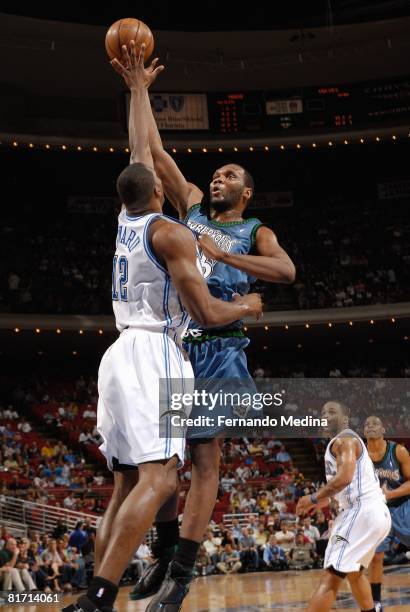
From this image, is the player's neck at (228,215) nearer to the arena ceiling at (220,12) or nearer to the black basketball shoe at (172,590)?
the black basketball shoe at (172,590)

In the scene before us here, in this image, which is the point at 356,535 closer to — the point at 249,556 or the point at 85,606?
the point at 85,606

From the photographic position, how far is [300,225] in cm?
2553

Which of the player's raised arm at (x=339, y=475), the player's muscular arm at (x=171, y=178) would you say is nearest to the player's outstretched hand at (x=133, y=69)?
the player's muscular arm at (x=171, y=178)

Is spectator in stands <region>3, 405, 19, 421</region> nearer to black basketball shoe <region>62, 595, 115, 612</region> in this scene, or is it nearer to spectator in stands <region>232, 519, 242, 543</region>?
spectator in stands <region>232, 519, 242, 543</region>

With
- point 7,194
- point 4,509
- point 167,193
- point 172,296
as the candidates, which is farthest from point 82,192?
point 172,296

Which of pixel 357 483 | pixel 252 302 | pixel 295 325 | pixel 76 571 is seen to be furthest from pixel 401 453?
pixel 295 325

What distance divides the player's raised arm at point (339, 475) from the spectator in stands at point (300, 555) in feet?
27.2

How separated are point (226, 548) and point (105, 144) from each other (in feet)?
41.0

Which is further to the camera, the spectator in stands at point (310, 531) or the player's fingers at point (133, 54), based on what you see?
the spectator in stands at point (310, 531)

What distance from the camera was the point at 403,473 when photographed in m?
7.95

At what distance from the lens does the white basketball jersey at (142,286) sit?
411cm

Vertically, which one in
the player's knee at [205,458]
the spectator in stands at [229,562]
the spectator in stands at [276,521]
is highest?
the player's knee at [205,458]

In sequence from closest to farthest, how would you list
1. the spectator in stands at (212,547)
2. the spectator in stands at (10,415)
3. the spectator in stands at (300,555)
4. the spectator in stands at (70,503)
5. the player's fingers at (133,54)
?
the player's fingers at (133,54)
the spectator in stands at (212,547)
the spectator in stands at (300,555)
the spectator in stands at (70,503)
the spectator in stands at (10,415)

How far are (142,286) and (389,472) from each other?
4735mm
